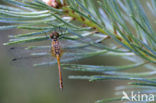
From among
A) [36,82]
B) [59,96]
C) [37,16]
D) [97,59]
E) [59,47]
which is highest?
[37,16]

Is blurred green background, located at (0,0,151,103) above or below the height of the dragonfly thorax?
below

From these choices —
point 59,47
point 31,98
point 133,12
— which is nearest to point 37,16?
point 59,47

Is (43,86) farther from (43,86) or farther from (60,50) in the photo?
(60,50)

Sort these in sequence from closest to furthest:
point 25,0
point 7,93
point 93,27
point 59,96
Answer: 1. point 25,0
2. point 93,27
3. point 7,93
4. point 59,96

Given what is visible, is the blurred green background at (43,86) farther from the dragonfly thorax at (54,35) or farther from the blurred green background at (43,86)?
the dragonfly thorax at (54,35)

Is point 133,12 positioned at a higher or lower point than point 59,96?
higher

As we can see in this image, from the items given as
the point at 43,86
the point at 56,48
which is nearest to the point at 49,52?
the point at 56,48

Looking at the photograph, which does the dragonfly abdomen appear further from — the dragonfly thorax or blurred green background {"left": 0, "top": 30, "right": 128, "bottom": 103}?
blurred green background {"left": 0, "top": 30, "right": 128, "bottom": 103}

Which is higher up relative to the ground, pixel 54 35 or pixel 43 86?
pixel 54 35

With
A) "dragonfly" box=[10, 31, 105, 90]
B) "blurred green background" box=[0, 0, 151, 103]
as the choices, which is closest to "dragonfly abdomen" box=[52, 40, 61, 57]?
"dragonfly" box=[10, 31, 105, 90]

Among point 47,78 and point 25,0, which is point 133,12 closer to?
point 25,0

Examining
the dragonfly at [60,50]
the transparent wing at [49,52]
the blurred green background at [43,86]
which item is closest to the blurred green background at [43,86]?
the blurred green background at [43,86]
